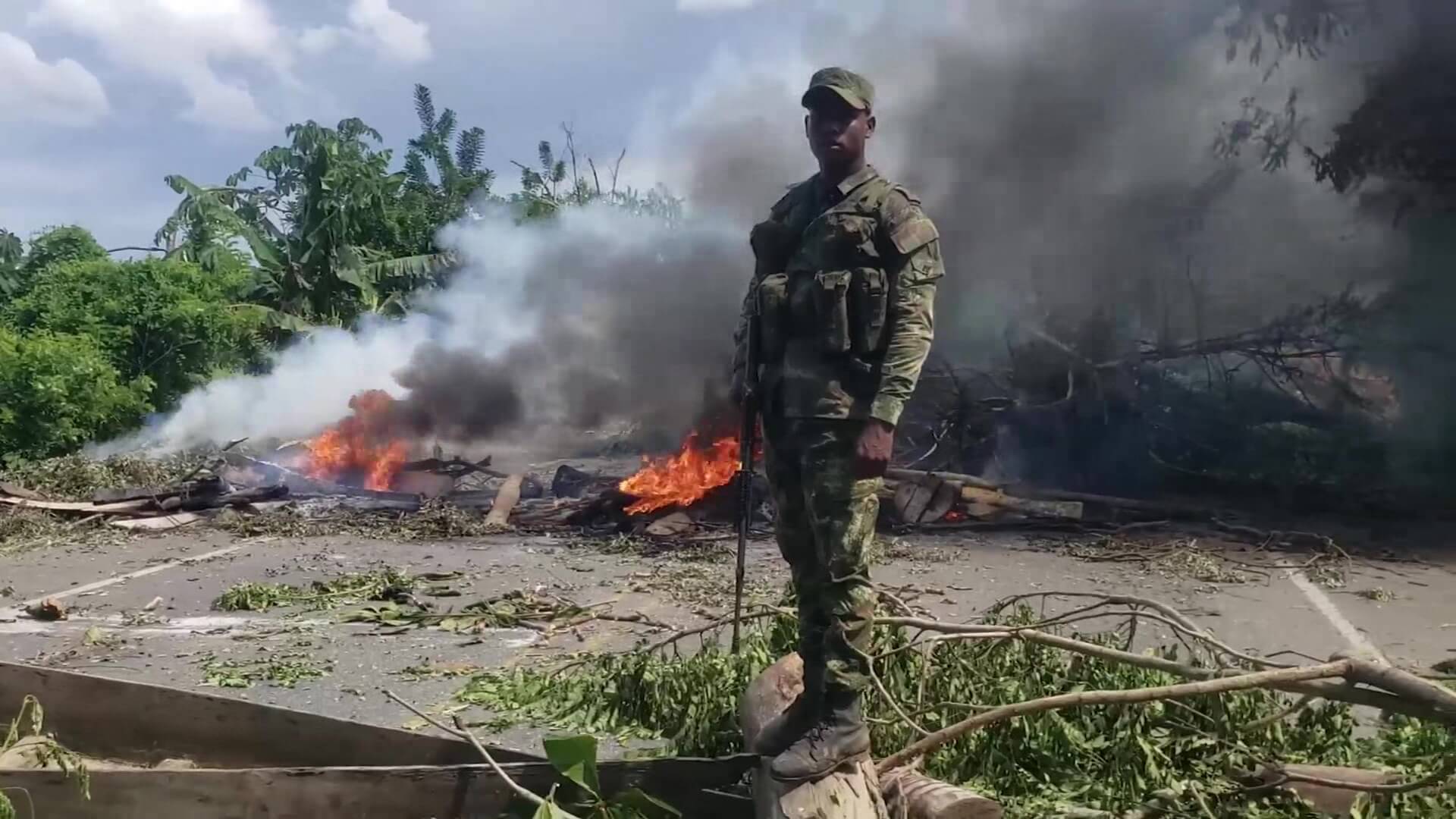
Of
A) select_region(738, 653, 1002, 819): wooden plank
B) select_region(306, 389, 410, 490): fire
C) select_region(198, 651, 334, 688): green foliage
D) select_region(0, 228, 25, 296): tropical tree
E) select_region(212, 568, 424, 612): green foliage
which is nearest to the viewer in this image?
select_region(738, 653, 1002, 819): wooden plank

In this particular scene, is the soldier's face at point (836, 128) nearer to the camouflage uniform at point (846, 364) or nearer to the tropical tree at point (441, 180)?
the camouflage uniform at point (846, 364)

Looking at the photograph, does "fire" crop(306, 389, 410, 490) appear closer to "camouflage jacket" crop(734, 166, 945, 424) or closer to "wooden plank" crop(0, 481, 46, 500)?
"wooden plank" crop(0, 481, 46, 500)

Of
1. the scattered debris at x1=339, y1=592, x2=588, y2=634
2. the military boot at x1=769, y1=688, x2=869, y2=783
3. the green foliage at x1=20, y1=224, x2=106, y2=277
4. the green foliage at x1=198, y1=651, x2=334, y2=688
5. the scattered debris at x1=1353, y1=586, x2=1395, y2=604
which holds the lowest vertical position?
the green foliage at x1=198, y1=651, x2=334, y2=688

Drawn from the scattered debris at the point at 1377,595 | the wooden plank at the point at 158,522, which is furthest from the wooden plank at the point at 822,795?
the wooden plank at the point at 158,522

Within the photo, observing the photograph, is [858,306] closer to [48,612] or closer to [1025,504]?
[48,612]

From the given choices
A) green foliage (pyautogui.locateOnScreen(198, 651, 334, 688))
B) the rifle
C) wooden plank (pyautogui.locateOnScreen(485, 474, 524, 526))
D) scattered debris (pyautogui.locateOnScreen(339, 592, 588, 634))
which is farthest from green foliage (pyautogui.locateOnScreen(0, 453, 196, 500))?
the rifle

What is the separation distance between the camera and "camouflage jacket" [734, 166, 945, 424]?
328cm

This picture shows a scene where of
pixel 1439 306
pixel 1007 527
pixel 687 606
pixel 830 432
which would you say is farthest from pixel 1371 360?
pixel 830 432

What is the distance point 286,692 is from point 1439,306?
10472mm

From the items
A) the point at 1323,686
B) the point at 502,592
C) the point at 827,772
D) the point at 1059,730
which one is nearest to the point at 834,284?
the point at 827,772

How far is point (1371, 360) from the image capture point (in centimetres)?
1063

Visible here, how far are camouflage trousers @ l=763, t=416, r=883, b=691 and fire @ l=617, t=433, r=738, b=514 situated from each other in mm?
6814

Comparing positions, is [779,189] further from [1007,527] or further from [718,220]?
[1007,527]

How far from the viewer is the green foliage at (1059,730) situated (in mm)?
3299
